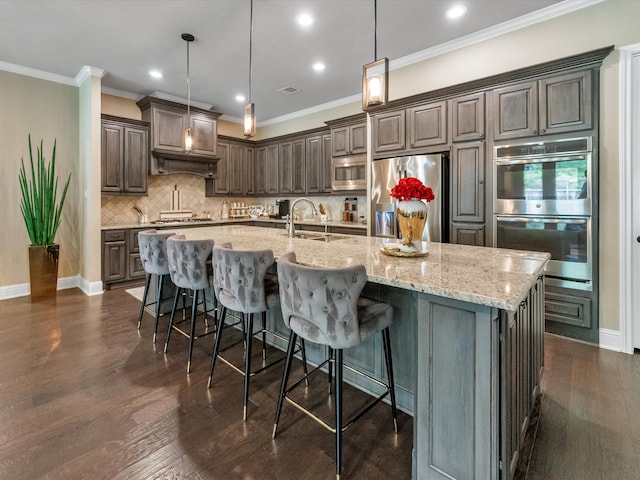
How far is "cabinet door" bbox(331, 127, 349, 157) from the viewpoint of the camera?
16.6 ft

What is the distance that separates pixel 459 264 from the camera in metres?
1.78

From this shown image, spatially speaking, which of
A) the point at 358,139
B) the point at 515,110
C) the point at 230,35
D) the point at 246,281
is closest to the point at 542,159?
the point at 515,110

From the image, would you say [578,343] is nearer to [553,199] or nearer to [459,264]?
[553,199]

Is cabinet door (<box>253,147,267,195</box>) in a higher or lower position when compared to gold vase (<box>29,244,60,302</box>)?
higher

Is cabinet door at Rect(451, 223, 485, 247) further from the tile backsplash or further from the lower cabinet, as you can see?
the lower cabinet

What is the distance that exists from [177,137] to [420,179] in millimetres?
3931

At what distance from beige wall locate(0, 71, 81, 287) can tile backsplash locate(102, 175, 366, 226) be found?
0.54 metres

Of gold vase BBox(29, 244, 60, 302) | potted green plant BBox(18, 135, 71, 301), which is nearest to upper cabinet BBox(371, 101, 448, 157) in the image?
potted green plant BBox(18, 135, 71, 301)

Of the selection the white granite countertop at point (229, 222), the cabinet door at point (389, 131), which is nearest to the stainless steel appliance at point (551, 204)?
the cabinet door at point (389, 131)

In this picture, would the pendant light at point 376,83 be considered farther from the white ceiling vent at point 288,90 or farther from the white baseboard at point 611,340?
the white ceiling vent at point 288,90

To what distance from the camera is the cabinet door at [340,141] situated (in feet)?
16.6

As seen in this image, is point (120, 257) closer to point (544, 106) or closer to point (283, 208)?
point (283, 208)

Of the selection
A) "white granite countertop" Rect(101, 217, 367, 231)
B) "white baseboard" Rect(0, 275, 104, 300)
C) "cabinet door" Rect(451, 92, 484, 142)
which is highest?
"cabinet door" Rect(451, 92, 484, 142)

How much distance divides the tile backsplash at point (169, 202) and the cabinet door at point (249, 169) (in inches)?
14.4
